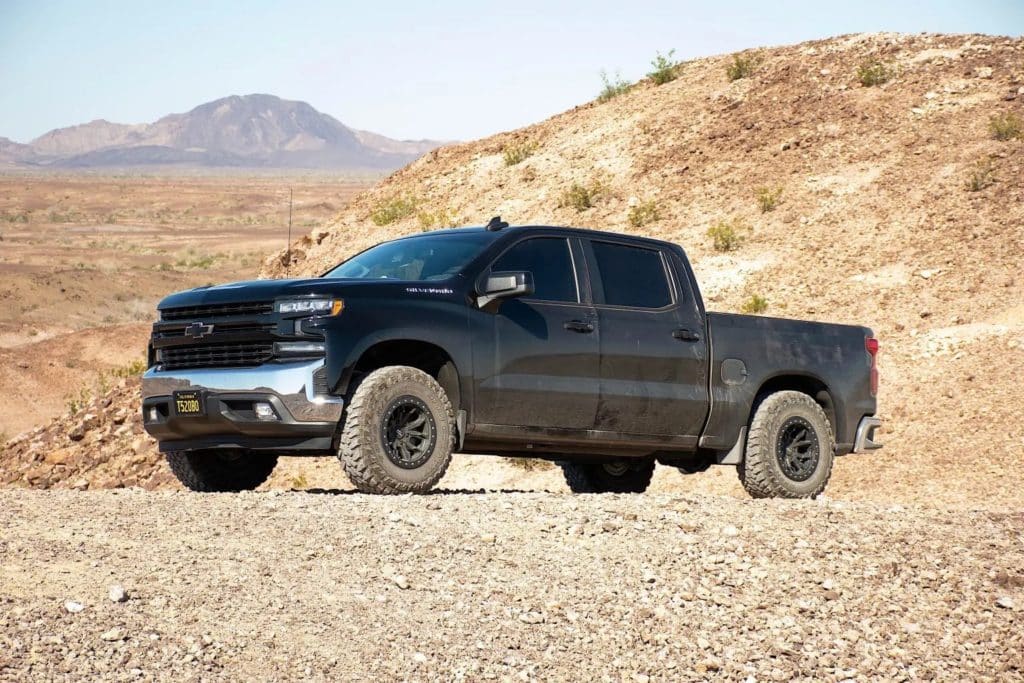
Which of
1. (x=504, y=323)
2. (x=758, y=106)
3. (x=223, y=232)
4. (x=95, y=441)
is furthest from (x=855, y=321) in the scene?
(x=223, y=232)

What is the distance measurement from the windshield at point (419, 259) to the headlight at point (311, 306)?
0.73 metres

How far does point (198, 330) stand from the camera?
363 inches

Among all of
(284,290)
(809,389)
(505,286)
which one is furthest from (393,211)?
(284,290)

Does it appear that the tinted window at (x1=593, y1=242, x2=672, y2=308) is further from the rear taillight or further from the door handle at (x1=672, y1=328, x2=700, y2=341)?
the rear taillight

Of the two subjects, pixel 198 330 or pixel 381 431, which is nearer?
pixel 381 431

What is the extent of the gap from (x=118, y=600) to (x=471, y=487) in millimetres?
12601

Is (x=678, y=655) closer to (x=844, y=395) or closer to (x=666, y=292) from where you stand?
(x=666, y=292)

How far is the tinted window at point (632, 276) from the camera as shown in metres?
10.3

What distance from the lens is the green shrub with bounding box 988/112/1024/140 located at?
26.6 m

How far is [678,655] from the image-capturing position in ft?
22.6

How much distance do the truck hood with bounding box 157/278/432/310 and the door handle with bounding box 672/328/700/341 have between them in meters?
2.26

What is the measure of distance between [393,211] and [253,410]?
23017 millimetres

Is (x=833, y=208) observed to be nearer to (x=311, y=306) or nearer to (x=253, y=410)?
(x=311, y=306)

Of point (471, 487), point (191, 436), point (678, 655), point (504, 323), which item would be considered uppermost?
point (504, 323)
